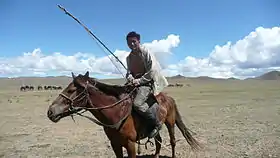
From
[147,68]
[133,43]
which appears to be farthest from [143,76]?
[133,43]

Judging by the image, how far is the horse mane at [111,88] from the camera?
643 cm

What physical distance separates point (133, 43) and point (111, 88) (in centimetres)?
91

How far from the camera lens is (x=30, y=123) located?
1834cm

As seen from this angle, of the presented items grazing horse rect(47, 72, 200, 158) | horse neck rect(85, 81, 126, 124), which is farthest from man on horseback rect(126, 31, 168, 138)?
horse neck rect(85, 81, 126, 124)

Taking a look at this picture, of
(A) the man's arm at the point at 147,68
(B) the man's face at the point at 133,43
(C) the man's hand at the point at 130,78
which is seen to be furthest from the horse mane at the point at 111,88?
(B) the man's face at the point at 133,43

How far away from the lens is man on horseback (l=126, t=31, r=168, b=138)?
21.8 feet

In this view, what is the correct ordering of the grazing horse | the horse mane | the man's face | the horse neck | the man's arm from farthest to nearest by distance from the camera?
the man's arm
the man's face
the horse mane
the horse neck
the grazing horse

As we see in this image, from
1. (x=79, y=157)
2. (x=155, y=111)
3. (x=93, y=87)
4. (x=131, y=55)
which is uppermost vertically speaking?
(x=131, y=55)

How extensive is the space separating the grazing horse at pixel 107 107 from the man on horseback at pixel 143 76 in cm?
15

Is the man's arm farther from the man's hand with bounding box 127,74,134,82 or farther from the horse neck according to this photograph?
the horse neck

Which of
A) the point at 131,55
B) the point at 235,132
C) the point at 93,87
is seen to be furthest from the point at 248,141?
the point at 93,87

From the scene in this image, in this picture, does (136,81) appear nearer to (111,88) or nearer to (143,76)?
(143,76)

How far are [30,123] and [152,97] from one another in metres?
12.7

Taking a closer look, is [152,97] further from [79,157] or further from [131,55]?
[79,157]
